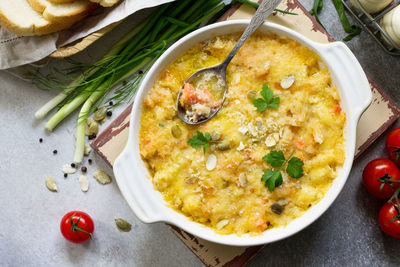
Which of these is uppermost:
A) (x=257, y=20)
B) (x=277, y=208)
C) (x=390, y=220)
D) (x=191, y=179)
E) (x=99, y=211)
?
(x=257, y=20)

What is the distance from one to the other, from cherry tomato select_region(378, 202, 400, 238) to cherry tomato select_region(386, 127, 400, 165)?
0.39 m

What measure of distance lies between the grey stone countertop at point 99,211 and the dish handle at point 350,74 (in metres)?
0.81

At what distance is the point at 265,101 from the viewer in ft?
9.46

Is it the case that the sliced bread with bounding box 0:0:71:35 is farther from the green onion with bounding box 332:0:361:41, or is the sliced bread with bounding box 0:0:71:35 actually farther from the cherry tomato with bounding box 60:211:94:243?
the green onion with bounding box 332:0:361:41

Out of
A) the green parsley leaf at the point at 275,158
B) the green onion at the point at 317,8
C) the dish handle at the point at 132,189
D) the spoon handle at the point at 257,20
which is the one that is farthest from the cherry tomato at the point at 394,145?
the dish handle at the point at 132,189

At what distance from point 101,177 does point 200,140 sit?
123 centimetres

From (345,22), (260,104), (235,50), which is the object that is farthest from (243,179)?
(345,22)

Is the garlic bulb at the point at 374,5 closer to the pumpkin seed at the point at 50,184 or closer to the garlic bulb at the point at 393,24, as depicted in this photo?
the garlic bulb at the point at 393,24

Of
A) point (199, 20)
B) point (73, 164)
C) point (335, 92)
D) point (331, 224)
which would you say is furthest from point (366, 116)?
point (73, 164)

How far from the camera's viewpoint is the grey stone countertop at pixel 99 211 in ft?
11.5

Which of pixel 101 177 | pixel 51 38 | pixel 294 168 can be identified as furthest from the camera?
pixel 101 177

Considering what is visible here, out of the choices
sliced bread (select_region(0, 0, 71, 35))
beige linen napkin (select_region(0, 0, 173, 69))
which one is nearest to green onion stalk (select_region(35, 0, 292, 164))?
beige linen napkin (select_region(0, 0, 173, 69))

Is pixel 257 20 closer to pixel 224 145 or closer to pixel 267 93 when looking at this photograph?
pixel 267 93

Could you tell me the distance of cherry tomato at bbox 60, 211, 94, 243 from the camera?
11.5 feet
